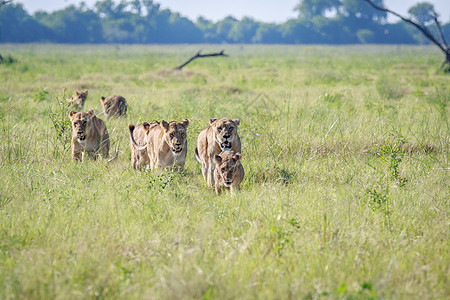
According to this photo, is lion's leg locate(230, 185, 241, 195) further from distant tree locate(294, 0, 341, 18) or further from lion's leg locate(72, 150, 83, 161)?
distant tree locate(294, 0, 341, 18)

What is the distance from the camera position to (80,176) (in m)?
6.53

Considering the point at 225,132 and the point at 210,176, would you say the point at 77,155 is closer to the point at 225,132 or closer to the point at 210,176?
the point at 210,176

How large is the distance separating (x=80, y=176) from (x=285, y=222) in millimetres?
3255

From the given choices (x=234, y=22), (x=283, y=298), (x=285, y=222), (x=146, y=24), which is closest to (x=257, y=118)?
(x=285, y=222)

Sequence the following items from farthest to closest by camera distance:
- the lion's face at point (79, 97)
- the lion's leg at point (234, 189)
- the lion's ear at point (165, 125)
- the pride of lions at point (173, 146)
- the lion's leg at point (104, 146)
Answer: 1. the lion's face at point (79, 97)
2. the lion's leg at point (104, 146)
3. the lion's ear at point (165, 125)
4. the pride of lions at point (173, 146)
5. the lion's leg at point (234, 189)

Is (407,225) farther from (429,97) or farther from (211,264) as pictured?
(429,97)

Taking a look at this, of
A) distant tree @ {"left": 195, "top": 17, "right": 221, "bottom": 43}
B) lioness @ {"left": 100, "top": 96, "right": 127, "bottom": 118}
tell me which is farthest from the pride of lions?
distant tree @ {"left": 195, "top": 17, "right": 221, "bottom": 43}

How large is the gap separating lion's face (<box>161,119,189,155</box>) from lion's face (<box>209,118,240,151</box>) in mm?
515

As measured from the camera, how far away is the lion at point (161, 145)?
261 inches

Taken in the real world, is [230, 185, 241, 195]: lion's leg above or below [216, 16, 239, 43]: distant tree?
below

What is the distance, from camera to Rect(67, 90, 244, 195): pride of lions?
20.4ft

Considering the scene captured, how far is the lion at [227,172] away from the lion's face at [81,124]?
2.65 m

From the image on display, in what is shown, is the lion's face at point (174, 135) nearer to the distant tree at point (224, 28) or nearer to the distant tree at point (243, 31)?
the distant tree at point (243, 31)

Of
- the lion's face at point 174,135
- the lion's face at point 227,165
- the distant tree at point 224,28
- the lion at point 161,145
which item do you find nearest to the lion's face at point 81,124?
the lion at point 161,145
